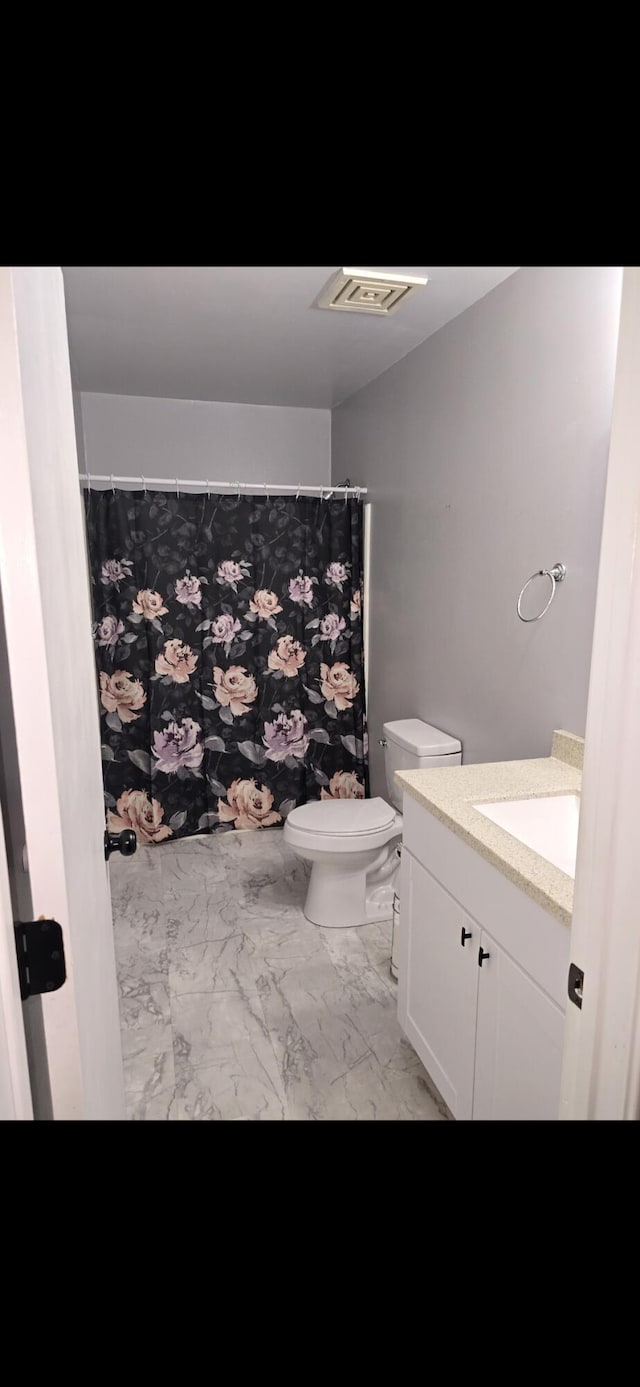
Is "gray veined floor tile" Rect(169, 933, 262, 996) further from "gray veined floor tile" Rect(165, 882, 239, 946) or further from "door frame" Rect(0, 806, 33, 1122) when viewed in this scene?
"door frame" Rect(0, 806, 33, 1122)

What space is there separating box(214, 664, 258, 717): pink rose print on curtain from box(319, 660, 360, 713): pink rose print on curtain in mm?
371

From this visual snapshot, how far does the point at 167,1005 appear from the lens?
2121mm

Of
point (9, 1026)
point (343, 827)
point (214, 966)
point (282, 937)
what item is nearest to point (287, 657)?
point (343, 827)

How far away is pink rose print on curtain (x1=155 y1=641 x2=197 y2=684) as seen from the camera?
10.5 feet

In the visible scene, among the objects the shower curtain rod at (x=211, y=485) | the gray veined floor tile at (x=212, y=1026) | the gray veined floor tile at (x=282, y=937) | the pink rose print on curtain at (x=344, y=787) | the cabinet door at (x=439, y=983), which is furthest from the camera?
the pink rose print on curtain at (x=344, y=787)

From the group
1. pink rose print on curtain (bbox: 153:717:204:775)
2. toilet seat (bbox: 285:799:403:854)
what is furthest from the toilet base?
pink rose print on curtain (bbox: 153:717:204:775)

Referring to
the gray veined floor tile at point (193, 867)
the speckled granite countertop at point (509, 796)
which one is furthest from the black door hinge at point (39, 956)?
the gray veined floor tile at point (193, 867)

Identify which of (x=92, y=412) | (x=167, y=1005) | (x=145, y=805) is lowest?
(x=167, y=1005)

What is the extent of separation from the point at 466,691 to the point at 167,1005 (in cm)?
148

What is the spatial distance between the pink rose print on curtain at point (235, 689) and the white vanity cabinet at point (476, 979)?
1725 mm

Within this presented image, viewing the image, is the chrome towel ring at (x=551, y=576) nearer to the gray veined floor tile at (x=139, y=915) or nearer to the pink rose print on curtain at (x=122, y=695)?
the gray veined floor tile at (x=139, y=915)

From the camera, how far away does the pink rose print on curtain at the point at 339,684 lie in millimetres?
3453
